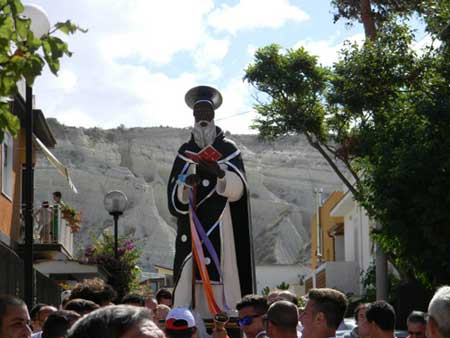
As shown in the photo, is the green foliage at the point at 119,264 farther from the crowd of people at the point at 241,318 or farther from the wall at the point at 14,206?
the crowd of people at the point at 241,318

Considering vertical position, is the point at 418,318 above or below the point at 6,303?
below

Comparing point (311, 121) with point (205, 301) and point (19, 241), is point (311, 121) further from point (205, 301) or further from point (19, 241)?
point (205, 301)

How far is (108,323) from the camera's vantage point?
3951mm

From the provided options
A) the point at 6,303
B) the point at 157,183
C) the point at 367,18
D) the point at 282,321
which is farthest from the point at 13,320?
the point at 157,183

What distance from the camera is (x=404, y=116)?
62.3 ft

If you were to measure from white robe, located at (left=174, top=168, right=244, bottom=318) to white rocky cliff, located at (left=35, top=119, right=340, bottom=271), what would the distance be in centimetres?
6789

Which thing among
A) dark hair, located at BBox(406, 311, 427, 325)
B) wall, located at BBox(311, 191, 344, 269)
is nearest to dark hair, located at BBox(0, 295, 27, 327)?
dark hair, located at BBox(406, 311, 427, 325)

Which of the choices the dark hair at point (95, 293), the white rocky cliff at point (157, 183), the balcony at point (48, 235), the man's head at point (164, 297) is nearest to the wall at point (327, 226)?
the white rocky cliff at point (157, 183)

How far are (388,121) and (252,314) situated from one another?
38.7ft

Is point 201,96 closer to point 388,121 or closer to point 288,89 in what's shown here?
point 388,121

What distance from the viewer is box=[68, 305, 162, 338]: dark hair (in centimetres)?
392

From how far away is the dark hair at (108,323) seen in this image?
3.92 m

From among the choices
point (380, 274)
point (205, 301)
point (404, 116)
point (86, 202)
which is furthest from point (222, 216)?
point (86, 202)

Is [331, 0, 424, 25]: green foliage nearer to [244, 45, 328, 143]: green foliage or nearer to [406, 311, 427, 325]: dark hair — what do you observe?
[244, 45, 328, 143]: green foliage
